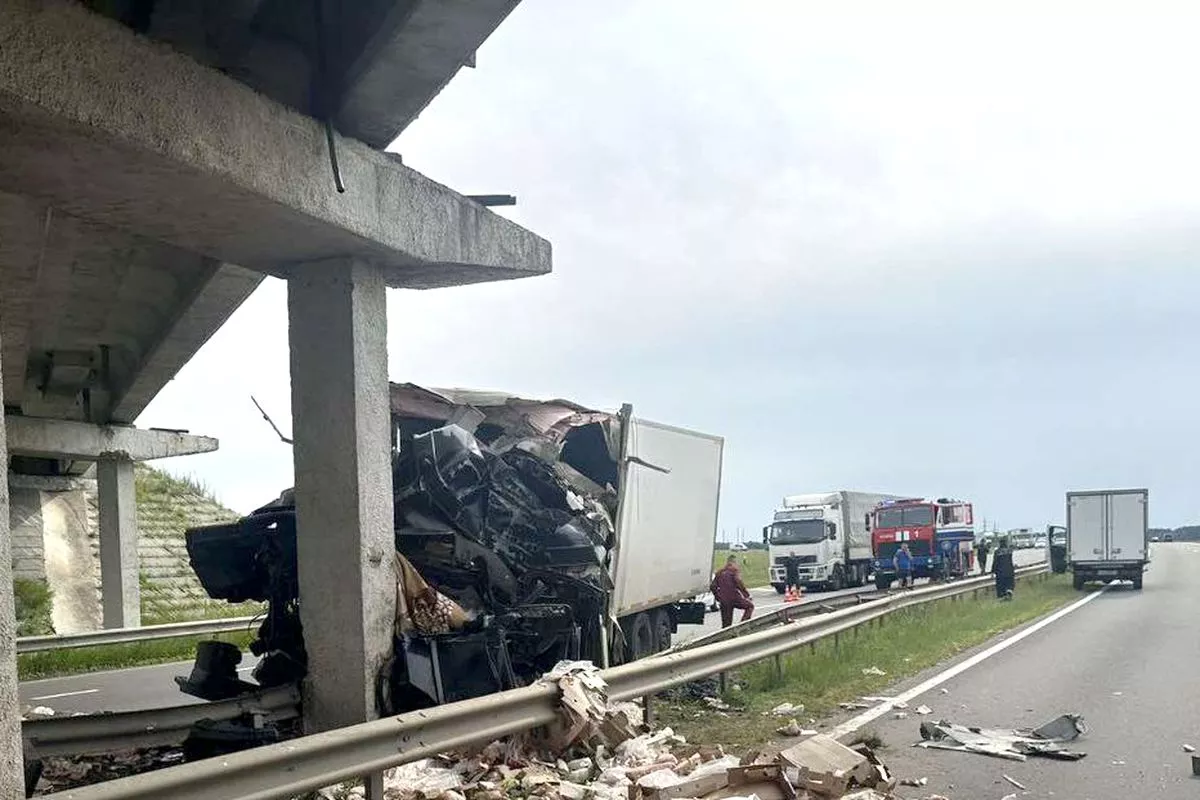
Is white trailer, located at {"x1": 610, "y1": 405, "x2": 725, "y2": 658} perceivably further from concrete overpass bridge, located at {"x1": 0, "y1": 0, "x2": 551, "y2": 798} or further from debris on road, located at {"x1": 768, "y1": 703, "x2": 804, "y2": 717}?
concrete overpass bridge, located at {"x1": 0, "y1": 0, "x2": 551, "y2": 798}

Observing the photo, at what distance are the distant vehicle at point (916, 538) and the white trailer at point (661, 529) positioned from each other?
2156 centimetres

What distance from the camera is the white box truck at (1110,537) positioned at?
1196 inches

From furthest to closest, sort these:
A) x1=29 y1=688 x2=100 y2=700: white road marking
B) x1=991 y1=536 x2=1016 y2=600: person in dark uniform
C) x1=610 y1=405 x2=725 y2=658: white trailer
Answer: x1=991 y1=536 x2=1016 y2=600: person in dark uniform → x1=29 y1=688 x2=100 y2=700: white road marking → x1=610 y1=405 x2=725 y2=658: white trailer

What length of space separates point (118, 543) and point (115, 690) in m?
11.9

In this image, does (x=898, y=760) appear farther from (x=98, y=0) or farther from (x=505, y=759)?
(x=98, y=0)

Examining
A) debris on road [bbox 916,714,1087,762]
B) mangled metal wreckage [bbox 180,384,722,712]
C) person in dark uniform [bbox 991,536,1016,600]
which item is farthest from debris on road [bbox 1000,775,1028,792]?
person in dark uniform [bbox 991,536,1016,600]

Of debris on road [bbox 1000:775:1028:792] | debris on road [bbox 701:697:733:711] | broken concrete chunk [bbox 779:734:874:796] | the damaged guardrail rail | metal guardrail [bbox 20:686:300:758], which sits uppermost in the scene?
the damaged guardrail rail

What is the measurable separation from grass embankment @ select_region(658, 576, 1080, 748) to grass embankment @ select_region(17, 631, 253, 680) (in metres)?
9.94

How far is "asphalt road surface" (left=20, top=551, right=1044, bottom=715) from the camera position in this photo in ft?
44.7

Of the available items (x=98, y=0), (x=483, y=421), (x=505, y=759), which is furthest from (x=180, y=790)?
(x=483, y=421)

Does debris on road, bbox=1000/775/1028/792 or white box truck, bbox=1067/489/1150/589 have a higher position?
debris on road, bbox=1000/775/1028/792

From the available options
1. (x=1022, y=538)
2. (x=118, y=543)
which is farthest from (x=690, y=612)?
(x=1022, y=538)

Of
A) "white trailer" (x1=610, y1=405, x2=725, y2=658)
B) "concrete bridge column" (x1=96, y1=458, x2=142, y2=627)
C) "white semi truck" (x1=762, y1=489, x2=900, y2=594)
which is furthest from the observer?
"white semi truck" (x1=762, y1=489, x2=900, y2=594)

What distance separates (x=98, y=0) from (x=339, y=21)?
1.69 meters
